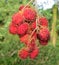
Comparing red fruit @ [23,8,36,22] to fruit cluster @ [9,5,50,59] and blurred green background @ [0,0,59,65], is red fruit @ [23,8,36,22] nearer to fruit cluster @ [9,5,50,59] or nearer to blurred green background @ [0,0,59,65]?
fruit cluster @ [9,5,50,59]

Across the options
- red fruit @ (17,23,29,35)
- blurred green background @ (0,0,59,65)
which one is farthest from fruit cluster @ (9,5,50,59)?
blurred green background @ (0,0,59,65)

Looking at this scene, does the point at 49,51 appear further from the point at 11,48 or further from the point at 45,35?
the point at 45,35

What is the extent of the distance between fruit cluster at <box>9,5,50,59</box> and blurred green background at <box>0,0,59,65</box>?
55 cm

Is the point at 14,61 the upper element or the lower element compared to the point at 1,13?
lower

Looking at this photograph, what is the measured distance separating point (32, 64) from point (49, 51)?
391mm

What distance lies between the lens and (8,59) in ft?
10.1

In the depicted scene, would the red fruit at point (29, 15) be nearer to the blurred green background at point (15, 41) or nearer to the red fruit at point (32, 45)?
the red fruit at point (32, 45)

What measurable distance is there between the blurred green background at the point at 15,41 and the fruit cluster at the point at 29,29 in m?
0.55

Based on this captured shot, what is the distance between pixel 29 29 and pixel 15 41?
6.19 ft

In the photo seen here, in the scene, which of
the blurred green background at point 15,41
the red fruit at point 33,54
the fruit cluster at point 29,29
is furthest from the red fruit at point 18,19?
the blurred green background at point 15,41

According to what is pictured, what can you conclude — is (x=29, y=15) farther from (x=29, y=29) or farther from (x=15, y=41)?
(x=15, y=41)

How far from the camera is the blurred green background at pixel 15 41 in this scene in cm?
251

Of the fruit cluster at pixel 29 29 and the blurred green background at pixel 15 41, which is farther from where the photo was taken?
the blurred green background at pixel 15 41

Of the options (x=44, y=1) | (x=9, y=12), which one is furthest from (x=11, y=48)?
(x=44, y=1)
